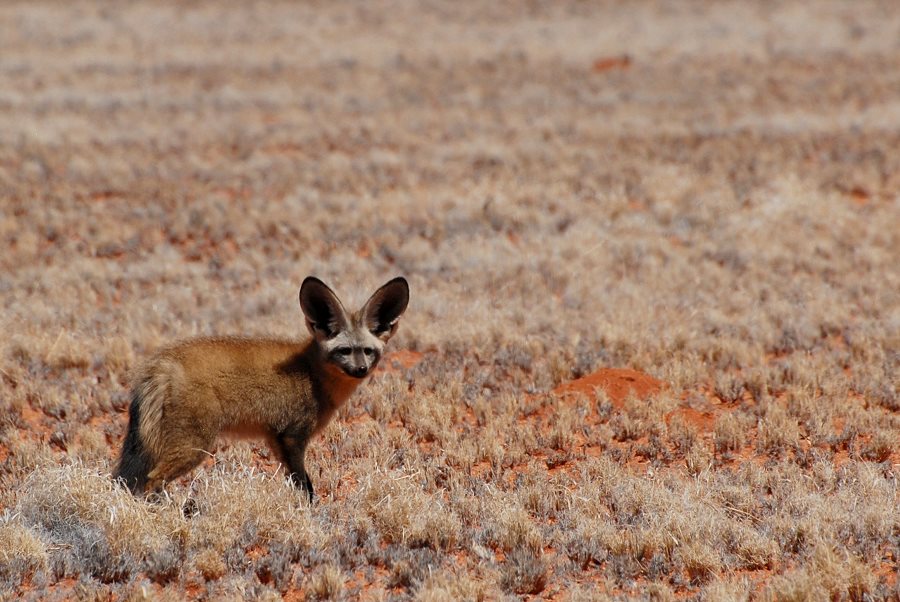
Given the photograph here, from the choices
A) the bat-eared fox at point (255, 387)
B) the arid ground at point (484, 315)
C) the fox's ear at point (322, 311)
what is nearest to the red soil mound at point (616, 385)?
the arid ground at point (484, 315)

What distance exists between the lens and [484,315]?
40.0ft

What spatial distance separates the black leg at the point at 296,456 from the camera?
713 centimetres

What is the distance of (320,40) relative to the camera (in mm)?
37250

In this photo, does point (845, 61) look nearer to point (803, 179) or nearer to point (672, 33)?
point (672, 33)

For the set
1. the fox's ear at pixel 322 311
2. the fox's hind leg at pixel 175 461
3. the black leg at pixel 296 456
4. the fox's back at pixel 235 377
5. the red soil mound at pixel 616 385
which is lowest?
the red soil mound at pixel 616 385

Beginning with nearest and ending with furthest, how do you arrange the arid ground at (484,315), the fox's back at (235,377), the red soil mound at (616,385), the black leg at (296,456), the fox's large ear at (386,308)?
the arid ground at (484,315) → the fox's back at (235,377) → the black leg at (296,456) → the fox's large ear at (386,308) → the red soil mound at (616,385)

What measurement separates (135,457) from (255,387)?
0.98 meters

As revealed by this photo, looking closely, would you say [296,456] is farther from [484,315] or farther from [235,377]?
[484,315]

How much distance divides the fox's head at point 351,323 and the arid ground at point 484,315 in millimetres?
1007

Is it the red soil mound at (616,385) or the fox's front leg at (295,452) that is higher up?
the fox's front leg at (295,452)

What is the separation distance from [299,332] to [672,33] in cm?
3064

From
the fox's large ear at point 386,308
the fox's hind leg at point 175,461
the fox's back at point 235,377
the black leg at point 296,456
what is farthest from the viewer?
the fox's large ear at point 386,308

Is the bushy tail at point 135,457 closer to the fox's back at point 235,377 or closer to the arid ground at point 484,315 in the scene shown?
the arid ground at point 484,315

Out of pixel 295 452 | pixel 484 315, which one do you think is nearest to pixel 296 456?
pixel 295 452
